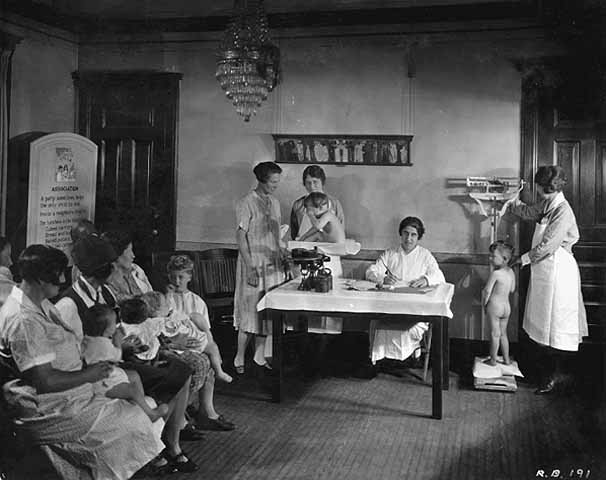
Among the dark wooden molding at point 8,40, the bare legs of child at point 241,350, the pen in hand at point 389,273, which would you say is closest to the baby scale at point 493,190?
the pen in hand at point 389,273

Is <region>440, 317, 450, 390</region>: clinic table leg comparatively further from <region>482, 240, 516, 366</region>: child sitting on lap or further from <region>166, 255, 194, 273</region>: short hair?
<region>166, 255, 194, 273</region>: short hair

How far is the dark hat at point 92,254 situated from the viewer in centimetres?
278

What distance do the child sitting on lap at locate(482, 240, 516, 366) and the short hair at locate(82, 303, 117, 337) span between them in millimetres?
2292

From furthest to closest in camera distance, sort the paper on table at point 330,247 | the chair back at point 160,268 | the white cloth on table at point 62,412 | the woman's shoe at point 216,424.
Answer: the paper on table at point 330,247, the woman's shoe at point 216,424, the chair back at point 160,268, the white cloth on table at point 62,412

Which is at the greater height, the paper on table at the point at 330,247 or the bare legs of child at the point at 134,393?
the paper on table at the point at 330,247

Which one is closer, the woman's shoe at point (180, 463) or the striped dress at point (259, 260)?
the woman's shoe at point (180, 463)

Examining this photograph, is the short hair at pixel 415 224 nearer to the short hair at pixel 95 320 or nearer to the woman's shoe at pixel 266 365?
the woman's shoe at pixel 266 365

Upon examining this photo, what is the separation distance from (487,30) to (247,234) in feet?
5.65

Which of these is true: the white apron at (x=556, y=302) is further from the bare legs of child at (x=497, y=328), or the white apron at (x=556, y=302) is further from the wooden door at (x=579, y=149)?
the bare legs of child at (x=497, y=328)

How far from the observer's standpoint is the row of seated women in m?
2.38

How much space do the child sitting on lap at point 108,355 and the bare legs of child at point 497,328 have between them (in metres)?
2.20

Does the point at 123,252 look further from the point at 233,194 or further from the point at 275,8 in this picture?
the point at 275,8

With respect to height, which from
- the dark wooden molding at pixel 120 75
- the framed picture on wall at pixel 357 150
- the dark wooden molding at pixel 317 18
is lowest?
the framed picture on wall at pixel 357 150

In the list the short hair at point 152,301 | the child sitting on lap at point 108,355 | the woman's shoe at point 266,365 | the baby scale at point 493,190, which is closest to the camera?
the child sitting on lap at point 108,355
